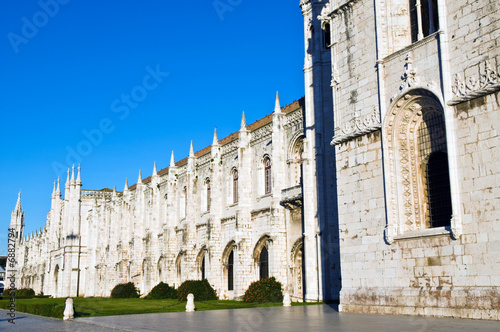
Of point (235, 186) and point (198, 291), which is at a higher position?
point (235, 186)

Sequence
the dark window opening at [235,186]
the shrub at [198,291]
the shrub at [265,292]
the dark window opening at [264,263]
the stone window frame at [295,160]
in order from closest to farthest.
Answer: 1. the shrub at [265,292]
2. the stone window frame at [295,160]
3. the dark window opening at [264,263]
4. the shrub at [198,291]
5. the dark window opening at [235,186]

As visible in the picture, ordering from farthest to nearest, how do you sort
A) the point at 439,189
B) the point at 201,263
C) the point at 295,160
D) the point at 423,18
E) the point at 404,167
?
the point at 201,263
the point at 295,160
the point at 423,18
the point at 404,167
the point at 439,189

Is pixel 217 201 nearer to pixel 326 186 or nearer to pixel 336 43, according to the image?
pixel 326 186

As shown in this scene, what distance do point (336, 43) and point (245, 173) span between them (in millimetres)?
15452

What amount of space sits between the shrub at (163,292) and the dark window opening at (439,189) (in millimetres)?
27428

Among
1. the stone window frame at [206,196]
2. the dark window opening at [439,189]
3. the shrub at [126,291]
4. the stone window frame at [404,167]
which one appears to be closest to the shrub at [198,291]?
the stone window frame at [206,196]

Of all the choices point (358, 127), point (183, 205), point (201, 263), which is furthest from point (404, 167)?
point (183, 205)

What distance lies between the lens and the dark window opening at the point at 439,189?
53.8 feet

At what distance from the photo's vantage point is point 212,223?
1485 inches

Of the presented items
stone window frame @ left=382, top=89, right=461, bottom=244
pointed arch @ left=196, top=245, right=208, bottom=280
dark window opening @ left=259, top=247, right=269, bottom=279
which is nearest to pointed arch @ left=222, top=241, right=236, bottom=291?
dark window opening @ left=259, top=247, right=269, bottom=279

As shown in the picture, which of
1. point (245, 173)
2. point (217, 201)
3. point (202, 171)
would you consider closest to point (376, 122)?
point (245, 173)

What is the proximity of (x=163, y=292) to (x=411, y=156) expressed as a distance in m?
27.9

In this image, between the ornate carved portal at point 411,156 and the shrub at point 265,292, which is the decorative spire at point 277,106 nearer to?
the shrub at point 265,292

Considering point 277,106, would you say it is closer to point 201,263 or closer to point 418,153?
point 418,153
